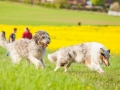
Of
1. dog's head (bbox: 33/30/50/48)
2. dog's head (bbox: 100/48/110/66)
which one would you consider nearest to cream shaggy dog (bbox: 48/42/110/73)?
dog's head (bbox: 100/48/110/66)

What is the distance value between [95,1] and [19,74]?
11065 cm

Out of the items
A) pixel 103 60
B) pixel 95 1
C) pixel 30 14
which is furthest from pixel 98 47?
pixel 95 1

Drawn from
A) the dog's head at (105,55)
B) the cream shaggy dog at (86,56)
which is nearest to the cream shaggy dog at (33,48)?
the cream shaggy dog at (86,56)

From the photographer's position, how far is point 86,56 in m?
14.2

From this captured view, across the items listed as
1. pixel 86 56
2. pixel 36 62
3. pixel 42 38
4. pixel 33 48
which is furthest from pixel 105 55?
pixel 33 48

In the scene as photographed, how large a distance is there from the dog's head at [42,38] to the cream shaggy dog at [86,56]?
1.22m

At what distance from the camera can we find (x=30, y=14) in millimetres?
72875

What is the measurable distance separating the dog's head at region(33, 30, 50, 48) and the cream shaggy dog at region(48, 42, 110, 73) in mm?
1217

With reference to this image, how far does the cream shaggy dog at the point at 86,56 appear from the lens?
→ 1372 centimetres

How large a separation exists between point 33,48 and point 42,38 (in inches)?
22.5

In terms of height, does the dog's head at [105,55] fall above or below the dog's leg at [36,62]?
above

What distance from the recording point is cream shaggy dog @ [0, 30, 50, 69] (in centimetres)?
1336

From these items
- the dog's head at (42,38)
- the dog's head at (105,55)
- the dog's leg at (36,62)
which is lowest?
the dog's leg at (36,62)

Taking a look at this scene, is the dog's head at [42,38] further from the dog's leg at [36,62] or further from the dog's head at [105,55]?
the dog's head at [105,55]
